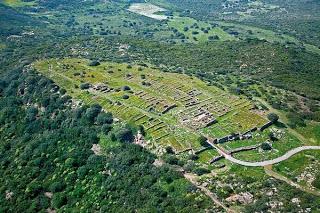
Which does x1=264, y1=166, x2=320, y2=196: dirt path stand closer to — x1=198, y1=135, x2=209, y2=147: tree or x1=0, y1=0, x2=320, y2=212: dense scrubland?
x1=0, y1=0, x2=320, y2=212: dense scrubland

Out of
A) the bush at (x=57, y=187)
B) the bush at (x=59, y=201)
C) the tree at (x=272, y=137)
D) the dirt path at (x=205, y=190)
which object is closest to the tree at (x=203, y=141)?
the dirt path at (x=205, y=190)

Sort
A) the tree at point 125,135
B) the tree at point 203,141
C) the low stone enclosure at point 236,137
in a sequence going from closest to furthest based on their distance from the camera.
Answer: the tree at point 203,141
the low stone enclosure at point 236,137
the tree at point 125,135

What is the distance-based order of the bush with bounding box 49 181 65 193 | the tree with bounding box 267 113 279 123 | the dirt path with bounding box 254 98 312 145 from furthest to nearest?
the tree with bounding box 267 113 279 123 → the dirt path with bounding box 254 98 312 145 → the bush with bounding box 49 181 65 193

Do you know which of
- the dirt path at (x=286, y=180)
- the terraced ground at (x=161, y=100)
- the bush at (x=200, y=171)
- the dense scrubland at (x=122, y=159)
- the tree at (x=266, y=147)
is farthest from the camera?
the terraced ground at (x=161, y=100)

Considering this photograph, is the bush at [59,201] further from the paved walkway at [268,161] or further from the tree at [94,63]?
the tree at [94,63]

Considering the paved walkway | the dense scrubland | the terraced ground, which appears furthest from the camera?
the terraced ground

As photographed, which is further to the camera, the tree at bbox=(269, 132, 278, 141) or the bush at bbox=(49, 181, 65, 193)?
the tree at bbox=(269, 132, 278, 141)

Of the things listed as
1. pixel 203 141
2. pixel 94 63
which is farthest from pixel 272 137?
pixel 94 63

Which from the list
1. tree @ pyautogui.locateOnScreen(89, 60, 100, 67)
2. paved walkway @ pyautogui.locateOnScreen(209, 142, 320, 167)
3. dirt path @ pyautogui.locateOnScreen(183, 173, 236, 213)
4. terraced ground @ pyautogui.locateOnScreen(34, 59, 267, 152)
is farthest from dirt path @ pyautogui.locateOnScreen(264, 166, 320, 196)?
tree @ pyautogui.locateOnScreen(89, 60, 100, 67)

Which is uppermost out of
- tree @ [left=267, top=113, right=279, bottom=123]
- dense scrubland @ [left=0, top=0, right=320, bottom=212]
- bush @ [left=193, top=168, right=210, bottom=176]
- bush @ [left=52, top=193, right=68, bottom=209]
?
tree @ [left=267, top=113, right=279, bottom=123]
